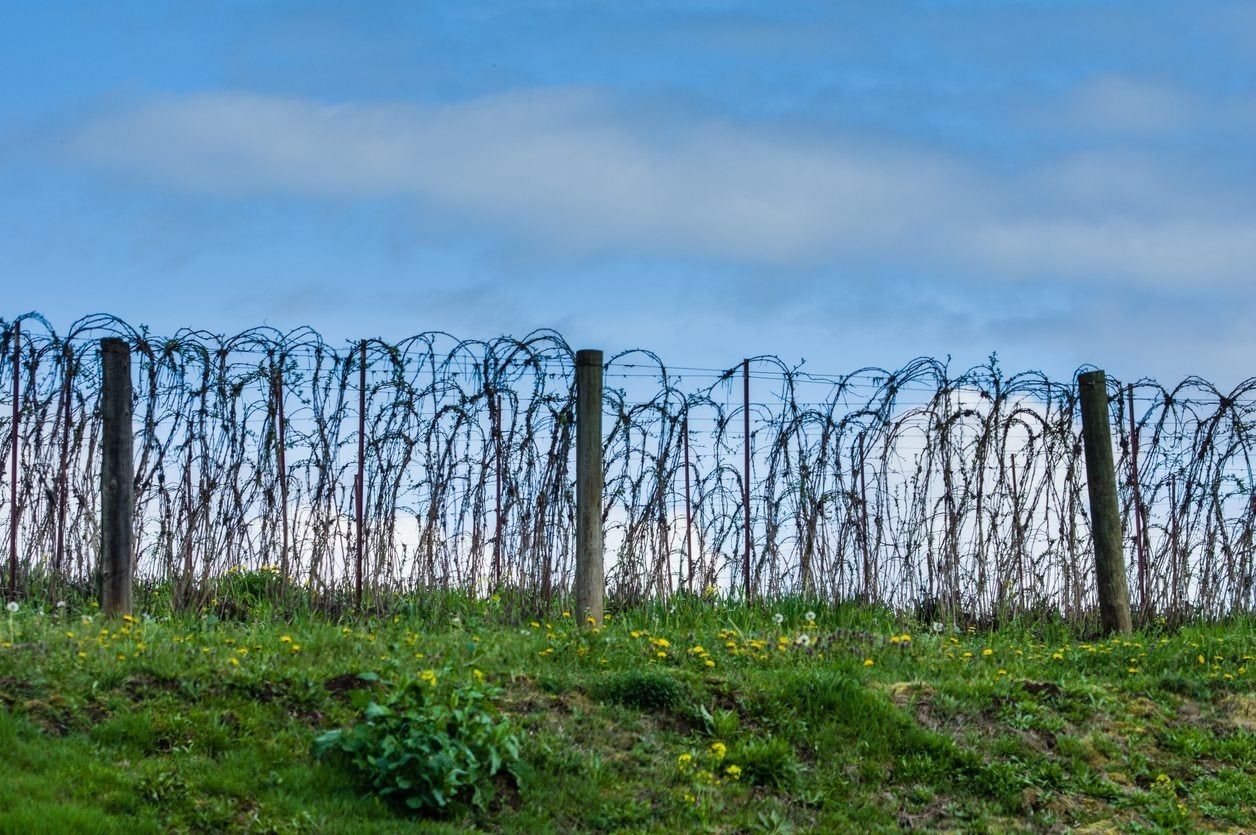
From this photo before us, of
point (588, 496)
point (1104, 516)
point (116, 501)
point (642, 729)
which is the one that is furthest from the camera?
point (1104, 516)

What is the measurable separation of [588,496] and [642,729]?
3.14 meters

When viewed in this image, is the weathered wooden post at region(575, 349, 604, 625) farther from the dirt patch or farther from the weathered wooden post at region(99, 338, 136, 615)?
the dirt patch

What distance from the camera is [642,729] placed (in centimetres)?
811

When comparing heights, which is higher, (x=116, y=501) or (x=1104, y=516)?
(x=116, y=501)

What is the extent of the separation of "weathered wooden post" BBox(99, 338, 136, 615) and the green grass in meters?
0.42

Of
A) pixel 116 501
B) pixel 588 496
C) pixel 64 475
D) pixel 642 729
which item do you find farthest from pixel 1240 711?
pixel 64 475

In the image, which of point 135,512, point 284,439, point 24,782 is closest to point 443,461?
point 284,439

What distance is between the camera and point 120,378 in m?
10.8

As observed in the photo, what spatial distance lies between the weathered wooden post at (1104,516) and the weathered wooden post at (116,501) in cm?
915

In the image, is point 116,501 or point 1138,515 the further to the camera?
point 1138,515

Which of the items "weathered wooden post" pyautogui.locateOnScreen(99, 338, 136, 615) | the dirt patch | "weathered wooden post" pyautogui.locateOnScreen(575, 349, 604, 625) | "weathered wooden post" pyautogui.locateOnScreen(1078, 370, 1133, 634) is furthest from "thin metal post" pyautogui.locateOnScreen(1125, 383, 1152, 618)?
"weathered wooden post" pyautogui.locateOnScreen(99, 338, 136, 615)

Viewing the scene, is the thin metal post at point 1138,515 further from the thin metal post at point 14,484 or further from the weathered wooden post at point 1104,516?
the thin metal post at point 14,484

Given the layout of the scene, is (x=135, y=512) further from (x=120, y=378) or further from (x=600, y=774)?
(x=600, y=774)

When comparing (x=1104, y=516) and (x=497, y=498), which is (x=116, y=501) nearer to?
(x=497, y=498)
